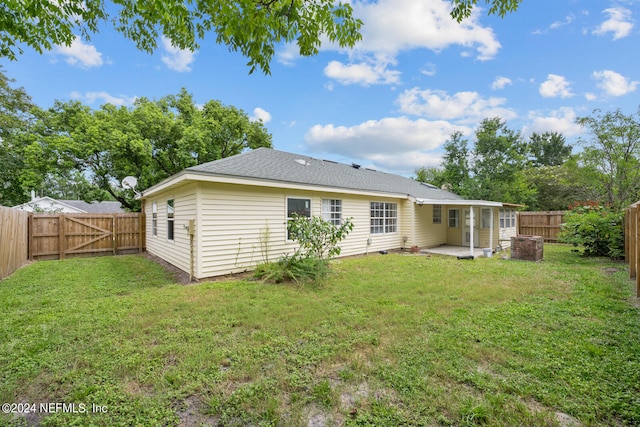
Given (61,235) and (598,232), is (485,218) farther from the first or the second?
(61,235)

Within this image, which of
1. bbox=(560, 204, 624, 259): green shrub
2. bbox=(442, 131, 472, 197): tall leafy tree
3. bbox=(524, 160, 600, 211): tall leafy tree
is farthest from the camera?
bbox=(524, 160, 600, 211): tall leafy tree

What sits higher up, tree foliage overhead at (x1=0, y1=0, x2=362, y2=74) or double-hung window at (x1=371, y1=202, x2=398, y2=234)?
tree foliage overhead at (x1=0, y1=0, x2=362, y2=74)

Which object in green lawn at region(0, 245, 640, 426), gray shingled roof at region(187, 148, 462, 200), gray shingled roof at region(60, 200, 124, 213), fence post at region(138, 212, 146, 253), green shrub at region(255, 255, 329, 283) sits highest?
gray shingled roof at region(187, 148, 462, 200)

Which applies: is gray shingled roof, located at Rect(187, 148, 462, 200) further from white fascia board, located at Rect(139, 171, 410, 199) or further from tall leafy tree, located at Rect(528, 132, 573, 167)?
tall leafy tree, located at Rect(528, 132, 573, 167)

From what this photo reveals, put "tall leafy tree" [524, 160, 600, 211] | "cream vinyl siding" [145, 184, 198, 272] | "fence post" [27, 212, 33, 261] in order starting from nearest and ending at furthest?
"cream vinyl siding" [145, 184, 198, 272] < "fence post" [27, 212, 33, 261] < "tall leafy tree" [524, 160, 600, 211]

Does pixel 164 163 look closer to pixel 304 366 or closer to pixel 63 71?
pixel 63 71

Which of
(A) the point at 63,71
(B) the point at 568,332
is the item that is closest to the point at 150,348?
(B) the point at 568,332

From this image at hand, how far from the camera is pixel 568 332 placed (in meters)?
3.51

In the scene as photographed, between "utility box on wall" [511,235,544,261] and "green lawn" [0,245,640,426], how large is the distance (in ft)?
11.4

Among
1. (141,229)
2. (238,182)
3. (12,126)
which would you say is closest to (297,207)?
(238,182)

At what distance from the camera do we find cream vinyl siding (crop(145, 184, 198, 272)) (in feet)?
22.7

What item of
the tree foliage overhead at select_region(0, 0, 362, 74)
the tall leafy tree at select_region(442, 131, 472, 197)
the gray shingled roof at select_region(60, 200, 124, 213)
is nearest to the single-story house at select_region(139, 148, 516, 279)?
the tree foliage overhead at select_region(0, 0, 362, 74)

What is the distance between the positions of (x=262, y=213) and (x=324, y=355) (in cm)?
504

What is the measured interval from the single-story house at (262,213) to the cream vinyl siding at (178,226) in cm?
3
